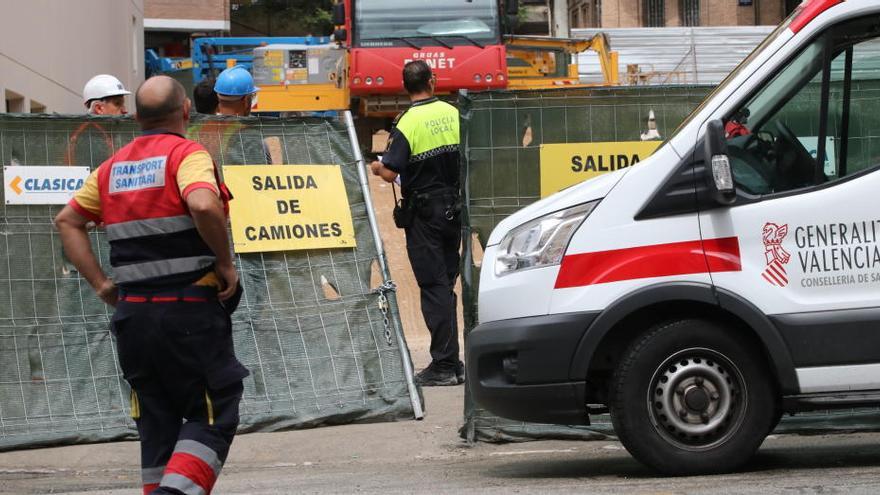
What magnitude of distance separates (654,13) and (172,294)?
177ft

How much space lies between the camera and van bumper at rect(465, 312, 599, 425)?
20.7 feet

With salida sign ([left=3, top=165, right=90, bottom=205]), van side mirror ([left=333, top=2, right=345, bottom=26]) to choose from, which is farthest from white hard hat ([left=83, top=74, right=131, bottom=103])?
van side mirror ([left=333, top=2, right=345, bottom=26])

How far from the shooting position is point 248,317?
8.25m

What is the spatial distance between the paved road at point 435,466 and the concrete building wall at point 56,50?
7.32 m

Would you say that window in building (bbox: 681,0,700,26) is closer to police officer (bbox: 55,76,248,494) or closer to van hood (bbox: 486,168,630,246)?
van hood (bbox: 486,168,630,246)

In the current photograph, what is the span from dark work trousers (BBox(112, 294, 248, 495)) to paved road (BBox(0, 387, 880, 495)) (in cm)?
148

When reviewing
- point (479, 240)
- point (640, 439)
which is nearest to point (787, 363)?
point (640, 439)

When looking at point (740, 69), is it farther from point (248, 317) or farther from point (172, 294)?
point (248, 317)

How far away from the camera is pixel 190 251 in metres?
5.08

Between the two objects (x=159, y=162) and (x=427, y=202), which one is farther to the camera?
(x=427, y=202)

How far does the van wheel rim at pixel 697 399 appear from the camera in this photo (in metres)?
6.25

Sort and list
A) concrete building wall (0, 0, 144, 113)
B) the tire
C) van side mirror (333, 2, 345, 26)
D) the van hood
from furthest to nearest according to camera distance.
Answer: van side mirror (333, 2, 345, 26), concrete building wall (0, 0, 144, 113), the van hood, the tire

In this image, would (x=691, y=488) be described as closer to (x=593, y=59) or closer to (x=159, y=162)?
(x=159, y=162)

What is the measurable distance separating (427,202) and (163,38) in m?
45.8
